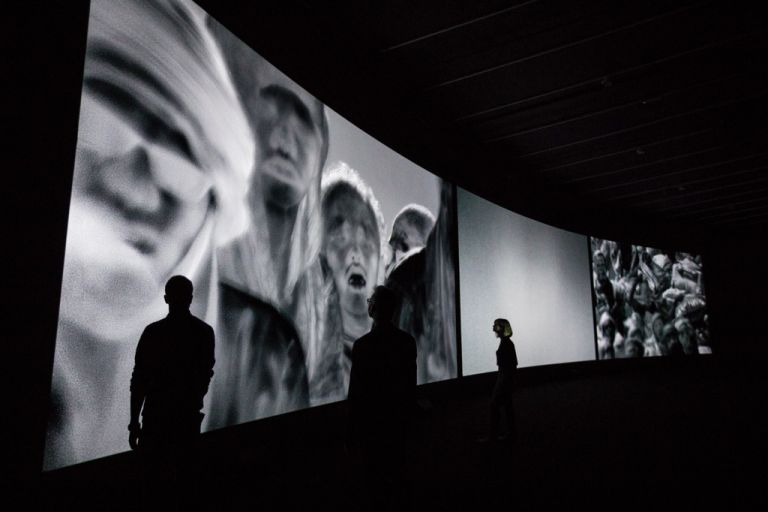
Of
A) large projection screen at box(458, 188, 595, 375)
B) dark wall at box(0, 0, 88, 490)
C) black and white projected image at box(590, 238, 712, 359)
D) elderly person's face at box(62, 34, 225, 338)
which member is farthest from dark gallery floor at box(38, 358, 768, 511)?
black and white projected image at box(590, 238, 712, 359)

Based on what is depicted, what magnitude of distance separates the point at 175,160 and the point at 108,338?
50.2 inches

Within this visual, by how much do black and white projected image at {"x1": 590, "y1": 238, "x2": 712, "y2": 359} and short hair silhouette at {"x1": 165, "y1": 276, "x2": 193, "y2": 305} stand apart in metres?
11.5

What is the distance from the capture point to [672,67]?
6.61 meters

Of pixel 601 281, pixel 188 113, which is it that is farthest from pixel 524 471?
pixel 601 281

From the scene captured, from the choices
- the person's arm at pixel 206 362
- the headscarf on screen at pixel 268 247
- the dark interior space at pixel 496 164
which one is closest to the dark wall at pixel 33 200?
the dark interior space at pixel 496 164

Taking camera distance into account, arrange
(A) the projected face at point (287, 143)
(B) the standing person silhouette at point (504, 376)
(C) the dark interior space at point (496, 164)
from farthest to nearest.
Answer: (B) the standing person silhouette at point (504, 376)
(A) the projected face at point (287, 143)
(C) the dark interior space at point (496, 164)

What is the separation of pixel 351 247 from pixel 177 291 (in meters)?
3.10

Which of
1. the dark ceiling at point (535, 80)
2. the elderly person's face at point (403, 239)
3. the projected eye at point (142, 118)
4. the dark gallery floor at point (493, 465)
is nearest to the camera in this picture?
the projected eye at point (142, 118)

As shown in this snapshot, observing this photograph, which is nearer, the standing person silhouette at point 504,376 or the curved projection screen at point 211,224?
the curved projection screen at point 211,224

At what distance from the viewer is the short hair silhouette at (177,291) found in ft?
7.79

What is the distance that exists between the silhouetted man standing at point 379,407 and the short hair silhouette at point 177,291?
0.91 meters

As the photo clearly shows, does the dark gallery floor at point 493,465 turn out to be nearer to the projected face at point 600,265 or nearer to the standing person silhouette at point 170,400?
the standing person silhouette at point 170,400

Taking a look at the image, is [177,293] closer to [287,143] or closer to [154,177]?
[154,177]

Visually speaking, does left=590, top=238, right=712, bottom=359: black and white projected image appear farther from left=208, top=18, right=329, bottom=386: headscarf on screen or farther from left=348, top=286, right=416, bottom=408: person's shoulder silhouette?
left=348, top=286, right=416, bottom=408: person's shoulder silhouette
